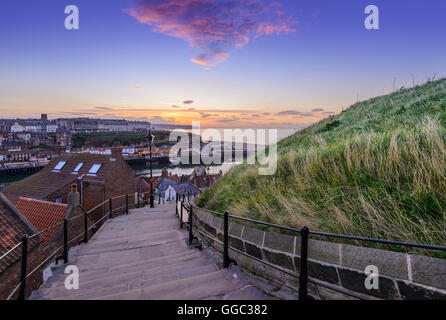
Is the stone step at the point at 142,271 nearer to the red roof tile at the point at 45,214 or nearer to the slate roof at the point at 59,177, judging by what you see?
the red roof tile at the point at 45,214

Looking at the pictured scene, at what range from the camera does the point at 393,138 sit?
13.3 feet

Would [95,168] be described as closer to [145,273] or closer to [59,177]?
[59,177]

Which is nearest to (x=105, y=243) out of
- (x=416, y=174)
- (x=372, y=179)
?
(x=372, y=179)

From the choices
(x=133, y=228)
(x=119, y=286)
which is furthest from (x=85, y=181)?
(x=119, y=286)

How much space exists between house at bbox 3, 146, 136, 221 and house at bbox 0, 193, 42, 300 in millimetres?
10712

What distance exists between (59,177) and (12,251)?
667 inches

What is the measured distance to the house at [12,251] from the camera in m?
7.18

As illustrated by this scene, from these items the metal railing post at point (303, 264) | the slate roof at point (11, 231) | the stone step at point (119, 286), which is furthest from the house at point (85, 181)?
the metal railing post at point (303, 264)

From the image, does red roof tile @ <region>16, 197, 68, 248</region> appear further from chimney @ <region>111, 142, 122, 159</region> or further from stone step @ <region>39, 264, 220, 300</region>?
stone step @ <region>39, 264, 220, 300</region>

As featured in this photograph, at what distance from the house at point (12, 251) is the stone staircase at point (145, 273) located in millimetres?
2990

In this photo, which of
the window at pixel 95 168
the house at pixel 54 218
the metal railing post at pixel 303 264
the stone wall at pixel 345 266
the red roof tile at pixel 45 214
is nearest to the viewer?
the stone wall at pixel 345 266

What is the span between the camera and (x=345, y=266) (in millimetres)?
2580
